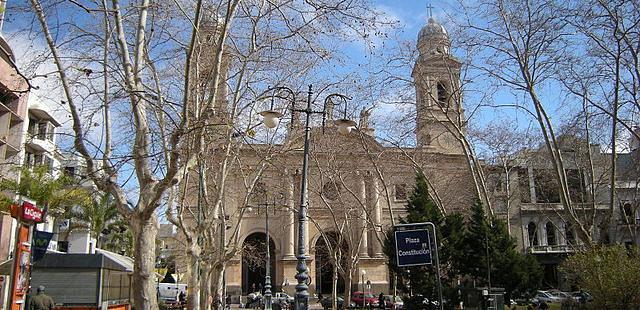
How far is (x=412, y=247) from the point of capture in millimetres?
10539

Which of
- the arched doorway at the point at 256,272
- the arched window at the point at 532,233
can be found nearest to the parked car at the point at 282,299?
the arched doorway at the point at 256,272

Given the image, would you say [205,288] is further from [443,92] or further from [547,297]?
[547,297]

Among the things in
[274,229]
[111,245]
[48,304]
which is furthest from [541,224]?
[48,304]

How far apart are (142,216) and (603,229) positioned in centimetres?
1815

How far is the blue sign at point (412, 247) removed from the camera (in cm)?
1044

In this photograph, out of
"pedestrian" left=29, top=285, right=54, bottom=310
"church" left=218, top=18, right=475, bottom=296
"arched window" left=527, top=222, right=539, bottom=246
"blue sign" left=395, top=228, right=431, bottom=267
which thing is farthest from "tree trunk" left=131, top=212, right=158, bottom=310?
"arched window" left=527, top=222, right=539, bottom=246

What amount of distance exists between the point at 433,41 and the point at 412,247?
57.7 ft

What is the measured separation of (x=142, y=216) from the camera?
9898 millimetres

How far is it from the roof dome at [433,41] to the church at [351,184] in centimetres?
10

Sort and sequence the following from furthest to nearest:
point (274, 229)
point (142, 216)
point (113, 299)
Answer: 1. point (274, 229)
2. point (113, 299)
3. point (142, 216)

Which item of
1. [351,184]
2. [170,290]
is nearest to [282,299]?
[351,184]

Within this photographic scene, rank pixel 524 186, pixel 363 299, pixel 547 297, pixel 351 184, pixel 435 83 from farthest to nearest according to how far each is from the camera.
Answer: pixel 524 186
pixel 351 184
pixel 547 297
pixel 363 299
pixel 435 83

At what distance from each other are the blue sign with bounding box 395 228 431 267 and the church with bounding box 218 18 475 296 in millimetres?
4752

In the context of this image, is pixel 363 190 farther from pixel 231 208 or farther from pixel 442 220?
pixel 442 220
